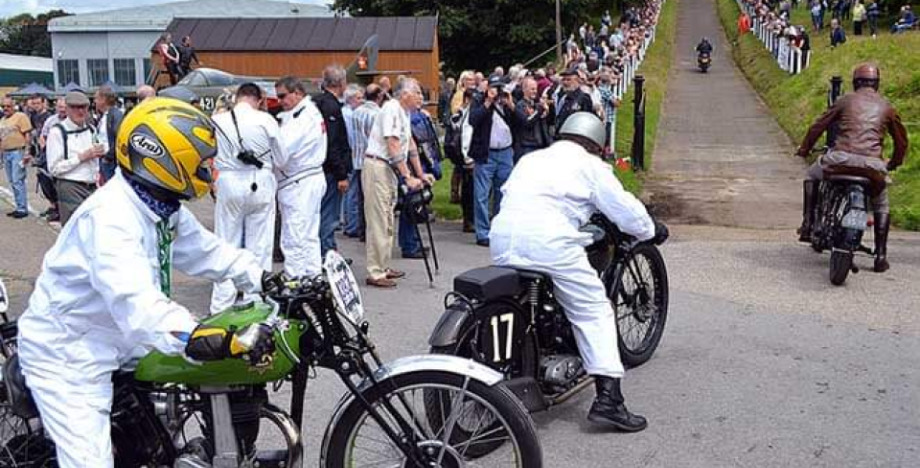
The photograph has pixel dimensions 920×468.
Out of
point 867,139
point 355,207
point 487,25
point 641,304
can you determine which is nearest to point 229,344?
point 641,304

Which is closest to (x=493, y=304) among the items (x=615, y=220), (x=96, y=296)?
(x=615, y=220)

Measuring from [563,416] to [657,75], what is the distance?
102ft

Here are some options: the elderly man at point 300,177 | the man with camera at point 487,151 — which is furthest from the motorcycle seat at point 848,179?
the elderly man at point 300,177

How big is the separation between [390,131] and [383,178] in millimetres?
444

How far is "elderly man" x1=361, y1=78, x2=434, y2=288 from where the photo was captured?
9023mm

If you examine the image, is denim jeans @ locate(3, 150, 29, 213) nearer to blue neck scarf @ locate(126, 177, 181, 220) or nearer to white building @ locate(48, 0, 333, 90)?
blue neck scarf @ locate(126, 177, 181, 220)

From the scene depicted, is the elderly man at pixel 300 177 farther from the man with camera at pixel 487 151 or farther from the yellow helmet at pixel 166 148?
the yellow helmet at pixel 166 148

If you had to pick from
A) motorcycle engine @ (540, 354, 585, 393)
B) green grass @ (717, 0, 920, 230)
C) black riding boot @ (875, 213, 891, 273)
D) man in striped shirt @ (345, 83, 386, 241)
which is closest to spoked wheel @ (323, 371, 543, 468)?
motorcycle engine @ (540, 354, 585, 393)

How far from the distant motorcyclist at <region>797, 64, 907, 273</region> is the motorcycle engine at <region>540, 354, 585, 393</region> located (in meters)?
4.32

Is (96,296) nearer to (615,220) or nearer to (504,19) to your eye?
(615,220)

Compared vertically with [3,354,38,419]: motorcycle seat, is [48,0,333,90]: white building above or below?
above

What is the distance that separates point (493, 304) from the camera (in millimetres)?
5152

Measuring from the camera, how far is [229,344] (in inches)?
132

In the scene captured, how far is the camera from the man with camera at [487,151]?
431 inches
